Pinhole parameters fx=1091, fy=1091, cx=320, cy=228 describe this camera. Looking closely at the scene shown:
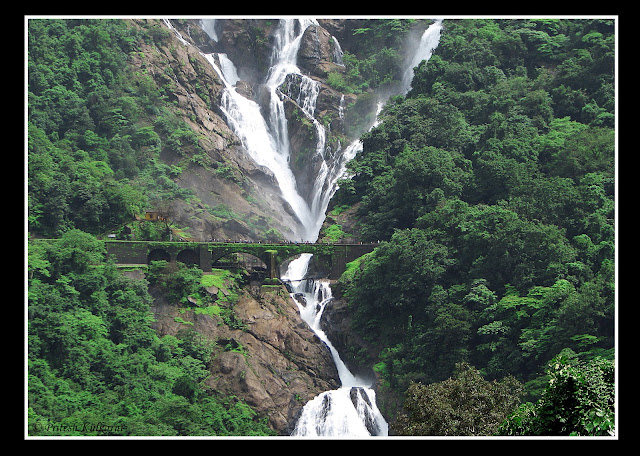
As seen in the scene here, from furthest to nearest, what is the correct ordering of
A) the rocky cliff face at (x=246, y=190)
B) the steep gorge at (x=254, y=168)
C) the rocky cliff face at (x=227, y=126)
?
the rocky cliff face at (x=227, y=126) < the steep gorge at (x=254, y=168) < the rocky cliff face at (x=246, y=190)

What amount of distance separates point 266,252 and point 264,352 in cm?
589

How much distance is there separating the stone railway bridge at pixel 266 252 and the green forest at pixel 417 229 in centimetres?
110

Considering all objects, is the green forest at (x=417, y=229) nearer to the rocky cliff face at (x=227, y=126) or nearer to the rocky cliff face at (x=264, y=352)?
the rocky cliff face at (x=264, y=352)

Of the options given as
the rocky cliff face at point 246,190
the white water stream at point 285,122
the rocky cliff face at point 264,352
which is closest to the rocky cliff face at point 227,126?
the rocky cliff face at point 246,190

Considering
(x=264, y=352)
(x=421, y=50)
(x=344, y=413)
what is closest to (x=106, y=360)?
(x=264, y=352)

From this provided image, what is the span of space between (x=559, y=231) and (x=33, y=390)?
22.7m

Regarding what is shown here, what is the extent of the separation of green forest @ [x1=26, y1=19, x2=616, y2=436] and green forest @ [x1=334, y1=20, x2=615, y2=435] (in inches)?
3.9

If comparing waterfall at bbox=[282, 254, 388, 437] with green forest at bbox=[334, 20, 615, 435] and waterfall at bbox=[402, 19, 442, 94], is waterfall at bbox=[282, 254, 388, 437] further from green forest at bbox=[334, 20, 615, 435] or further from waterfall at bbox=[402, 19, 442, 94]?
waterfall at bbox=[402, 19, 442, 94]

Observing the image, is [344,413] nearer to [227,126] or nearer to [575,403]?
[575,403]

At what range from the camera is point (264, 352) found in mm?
49688

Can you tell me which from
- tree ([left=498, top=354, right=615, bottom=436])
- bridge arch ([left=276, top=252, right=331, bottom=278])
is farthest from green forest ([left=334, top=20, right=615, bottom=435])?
tree ([left=498, top=354, right=615, bottom=436])

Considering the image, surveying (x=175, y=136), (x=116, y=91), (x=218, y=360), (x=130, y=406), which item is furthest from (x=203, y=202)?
(x=130, y=406)

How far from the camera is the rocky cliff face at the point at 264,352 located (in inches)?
1857

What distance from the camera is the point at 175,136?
63.7 metres
